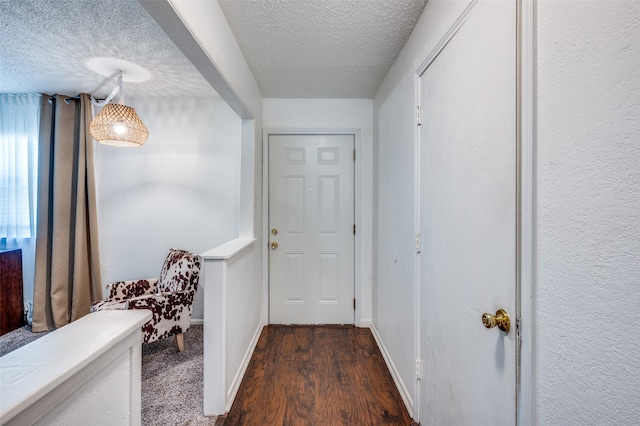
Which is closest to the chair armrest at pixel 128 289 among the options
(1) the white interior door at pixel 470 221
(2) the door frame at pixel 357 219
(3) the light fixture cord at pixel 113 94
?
(2) the door frame at pixel 357 219

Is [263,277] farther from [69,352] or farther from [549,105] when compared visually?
[549,105]

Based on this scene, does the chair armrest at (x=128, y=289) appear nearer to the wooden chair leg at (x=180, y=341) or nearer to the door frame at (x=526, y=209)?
the wooden chair leg at (x=180, y=341)

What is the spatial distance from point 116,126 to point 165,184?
0.93m

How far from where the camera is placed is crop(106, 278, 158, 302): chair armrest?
2.55 meters

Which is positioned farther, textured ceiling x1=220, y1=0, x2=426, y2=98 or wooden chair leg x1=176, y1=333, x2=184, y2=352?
wooden chair leg x1=176, y1=333, x2=184, y2=352

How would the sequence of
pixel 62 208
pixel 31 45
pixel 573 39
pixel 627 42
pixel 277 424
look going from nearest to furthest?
pixel 627 42 → pixel 573 39 → pixel 277 424 → pixel 31 45 → pixel 62 208

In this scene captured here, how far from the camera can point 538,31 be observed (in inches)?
29.4

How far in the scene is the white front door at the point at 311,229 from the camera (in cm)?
302

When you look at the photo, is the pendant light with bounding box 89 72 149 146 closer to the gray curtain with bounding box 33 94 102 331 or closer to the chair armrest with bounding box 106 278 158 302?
the gray curtain with bounding box 33 94 102 331

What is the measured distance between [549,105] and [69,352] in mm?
1232

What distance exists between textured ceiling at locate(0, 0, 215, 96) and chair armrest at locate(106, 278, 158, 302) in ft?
6.27

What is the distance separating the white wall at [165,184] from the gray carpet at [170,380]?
2.77 feet

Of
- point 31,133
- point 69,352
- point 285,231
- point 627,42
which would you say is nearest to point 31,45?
point 31,133

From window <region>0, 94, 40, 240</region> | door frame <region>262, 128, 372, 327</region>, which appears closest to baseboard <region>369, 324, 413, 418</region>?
door frame <region>262, 128, 372, 327</region>
